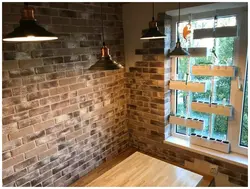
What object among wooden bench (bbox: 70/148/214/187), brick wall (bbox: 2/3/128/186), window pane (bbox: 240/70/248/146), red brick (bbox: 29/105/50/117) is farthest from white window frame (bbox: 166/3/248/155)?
red brick (bbox: 29/105/50/117)

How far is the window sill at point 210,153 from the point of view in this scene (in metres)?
2.05

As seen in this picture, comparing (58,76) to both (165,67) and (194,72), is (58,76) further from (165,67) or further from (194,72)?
(194,72)

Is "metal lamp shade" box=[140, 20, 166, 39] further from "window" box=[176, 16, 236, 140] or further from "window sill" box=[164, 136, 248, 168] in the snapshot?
"window sill" box=[164, 136, 248, 168]

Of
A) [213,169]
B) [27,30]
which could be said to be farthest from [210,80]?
[27,30]

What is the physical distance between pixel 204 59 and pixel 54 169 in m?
1.84

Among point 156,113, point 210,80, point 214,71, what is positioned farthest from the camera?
point 156,113

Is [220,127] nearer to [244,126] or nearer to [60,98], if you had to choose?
[244,126]

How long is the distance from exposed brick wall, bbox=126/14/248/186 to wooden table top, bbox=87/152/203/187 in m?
0.50

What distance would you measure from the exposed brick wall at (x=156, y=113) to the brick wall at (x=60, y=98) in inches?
8.7

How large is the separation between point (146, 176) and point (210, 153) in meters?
0.80

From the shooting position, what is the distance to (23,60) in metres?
1.73

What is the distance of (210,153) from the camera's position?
221cm

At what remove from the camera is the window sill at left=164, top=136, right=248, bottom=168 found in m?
2.05

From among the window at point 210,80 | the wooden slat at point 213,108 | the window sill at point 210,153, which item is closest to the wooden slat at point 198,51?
the window at point 210,80
